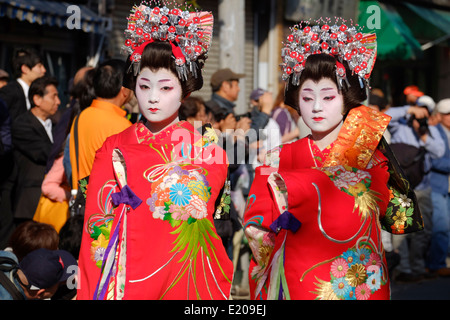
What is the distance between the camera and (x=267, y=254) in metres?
4.25

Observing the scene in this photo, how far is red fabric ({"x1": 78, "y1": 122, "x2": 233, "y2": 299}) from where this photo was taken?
13.5ft

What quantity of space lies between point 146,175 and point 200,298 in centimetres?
73

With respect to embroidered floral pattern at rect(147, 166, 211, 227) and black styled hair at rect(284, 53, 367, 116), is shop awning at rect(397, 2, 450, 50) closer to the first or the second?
black styled hair at rect(284, 53, 367, 116)

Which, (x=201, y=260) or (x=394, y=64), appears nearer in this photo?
(x=201, y=260)

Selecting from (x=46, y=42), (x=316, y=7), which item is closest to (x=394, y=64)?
(x=316, y=7)

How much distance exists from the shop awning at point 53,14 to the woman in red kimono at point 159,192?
15.2ft

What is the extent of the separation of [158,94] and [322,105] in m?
0.92

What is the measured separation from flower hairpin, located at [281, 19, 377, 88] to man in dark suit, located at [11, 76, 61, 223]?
9.59 feet

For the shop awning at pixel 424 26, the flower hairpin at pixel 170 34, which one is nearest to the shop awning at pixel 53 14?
the flower hairpin at pixel 170 34

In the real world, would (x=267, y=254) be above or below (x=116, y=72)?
below

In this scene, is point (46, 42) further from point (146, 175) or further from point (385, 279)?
point (385, 279)

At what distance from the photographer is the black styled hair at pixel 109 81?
5598 mm

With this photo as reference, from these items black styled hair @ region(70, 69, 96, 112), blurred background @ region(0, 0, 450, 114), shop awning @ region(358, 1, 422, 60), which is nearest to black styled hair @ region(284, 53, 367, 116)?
blurred background @ region(0, 0, 450, 114)

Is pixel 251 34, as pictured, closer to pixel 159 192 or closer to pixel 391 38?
pixel 391 38
